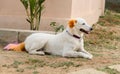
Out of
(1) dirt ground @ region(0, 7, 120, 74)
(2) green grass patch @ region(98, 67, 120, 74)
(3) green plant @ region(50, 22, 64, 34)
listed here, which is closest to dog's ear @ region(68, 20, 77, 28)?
(1) dirt ground @ region(0, 7, 120, 74)

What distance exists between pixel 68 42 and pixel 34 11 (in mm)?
1965

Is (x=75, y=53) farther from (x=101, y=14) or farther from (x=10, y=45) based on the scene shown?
(x=101, y=14)

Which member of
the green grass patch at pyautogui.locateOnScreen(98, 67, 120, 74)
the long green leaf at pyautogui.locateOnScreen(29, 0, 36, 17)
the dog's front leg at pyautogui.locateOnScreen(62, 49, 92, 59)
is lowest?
the green grass patch at pyautogui.locateOnScreen(98, 67, 120, 74)

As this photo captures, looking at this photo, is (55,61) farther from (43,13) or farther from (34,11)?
Result: (43,13)

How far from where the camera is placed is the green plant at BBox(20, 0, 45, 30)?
9.27m

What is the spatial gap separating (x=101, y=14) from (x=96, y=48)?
23.9 feet

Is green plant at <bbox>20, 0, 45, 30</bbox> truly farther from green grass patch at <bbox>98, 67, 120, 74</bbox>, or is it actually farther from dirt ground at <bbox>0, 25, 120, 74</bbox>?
green grass patch at <bbox>98, 67, 120, 74</bbox>

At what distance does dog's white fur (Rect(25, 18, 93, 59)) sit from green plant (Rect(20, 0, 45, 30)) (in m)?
1.37

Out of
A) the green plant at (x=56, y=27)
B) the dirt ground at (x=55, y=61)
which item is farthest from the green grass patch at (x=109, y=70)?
the green plant at (x=56, y=27)

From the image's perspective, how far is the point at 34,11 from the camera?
9398 mm

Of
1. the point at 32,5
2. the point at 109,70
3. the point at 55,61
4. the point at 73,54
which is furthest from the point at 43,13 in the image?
the point at 109,70

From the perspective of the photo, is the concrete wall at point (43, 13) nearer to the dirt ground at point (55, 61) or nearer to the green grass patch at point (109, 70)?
the dirt ground at point (55, 61)

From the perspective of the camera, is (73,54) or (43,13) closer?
(73,54)

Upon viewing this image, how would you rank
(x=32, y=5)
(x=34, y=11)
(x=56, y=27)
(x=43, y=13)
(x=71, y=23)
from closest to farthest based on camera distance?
(x=71, y=23) < (x=32, y=5) < (x=34, y=11) < (x=56, y=27) < (x=43, y=13)
